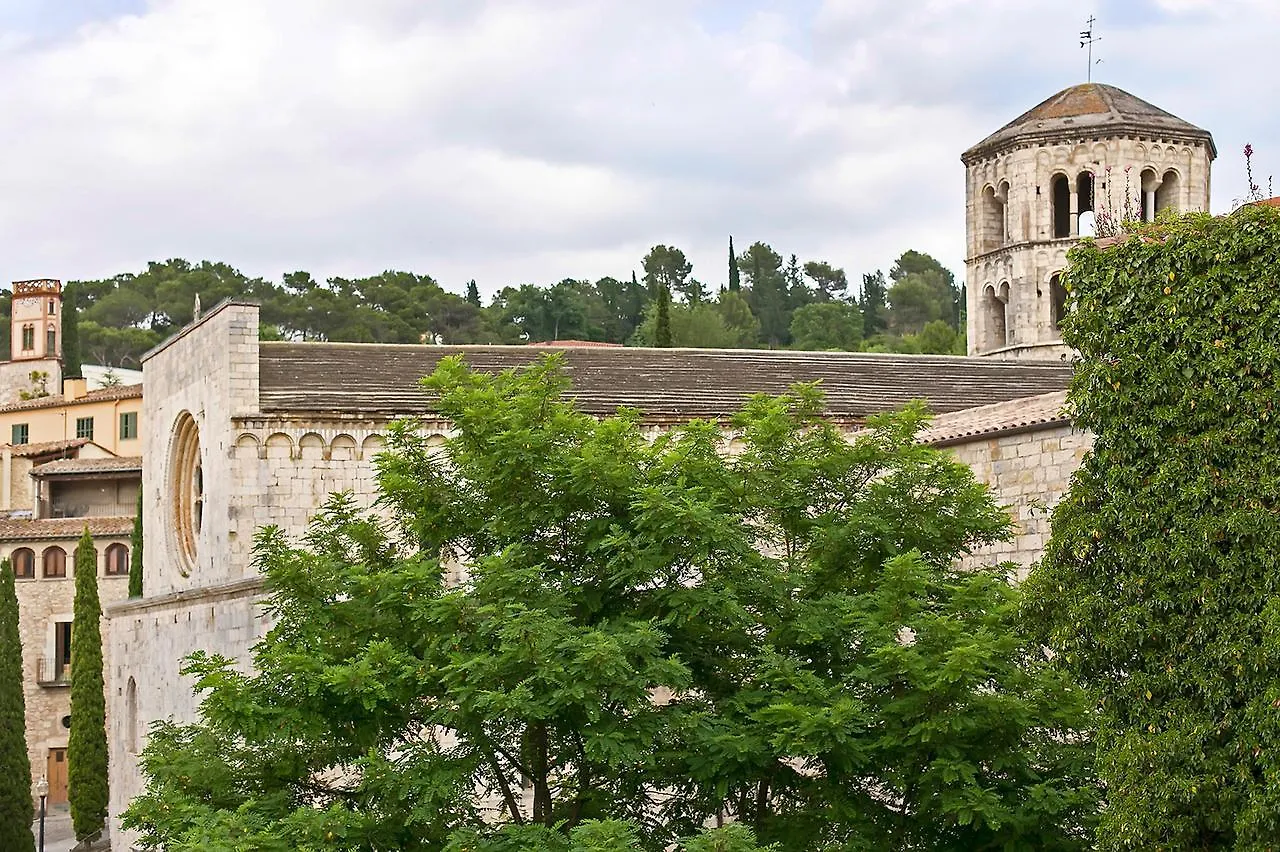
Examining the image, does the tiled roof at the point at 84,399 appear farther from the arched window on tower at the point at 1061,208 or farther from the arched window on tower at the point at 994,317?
the arched window on tower at the point at 1061,208

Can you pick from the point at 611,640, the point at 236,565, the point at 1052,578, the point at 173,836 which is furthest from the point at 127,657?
the point at 1052,578

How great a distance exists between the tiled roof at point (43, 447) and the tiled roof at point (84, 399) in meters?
1.49

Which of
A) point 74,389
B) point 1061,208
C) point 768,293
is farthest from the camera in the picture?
point 768,293

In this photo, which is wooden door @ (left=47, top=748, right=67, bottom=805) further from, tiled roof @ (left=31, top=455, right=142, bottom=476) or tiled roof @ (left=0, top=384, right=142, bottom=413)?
tiled roof @ (left=0, top=384, right=142, bottom=413)

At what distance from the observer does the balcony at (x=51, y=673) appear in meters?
51.3

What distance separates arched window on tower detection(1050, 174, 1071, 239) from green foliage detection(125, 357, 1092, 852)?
30103mm

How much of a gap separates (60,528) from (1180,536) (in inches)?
1737

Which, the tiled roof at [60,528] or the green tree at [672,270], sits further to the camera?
the green tree at [672,270]

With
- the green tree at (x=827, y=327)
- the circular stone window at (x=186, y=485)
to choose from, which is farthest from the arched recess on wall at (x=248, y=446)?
the green tree at (x=827, y=327)

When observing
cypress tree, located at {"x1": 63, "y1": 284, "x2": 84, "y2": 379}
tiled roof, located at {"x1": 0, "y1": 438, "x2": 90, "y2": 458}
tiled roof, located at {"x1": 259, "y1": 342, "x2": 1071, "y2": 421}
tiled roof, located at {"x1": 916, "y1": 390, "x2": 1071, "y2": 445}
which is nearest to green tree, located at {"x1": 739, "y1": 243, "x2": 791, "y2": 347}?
cypress tree, located at {"x1": 63, "y1": 284, "x2": 84, "y2": 379}

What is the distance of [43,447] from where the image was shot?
202ft

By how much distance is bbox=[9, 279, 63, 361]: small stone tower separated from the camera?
232ft

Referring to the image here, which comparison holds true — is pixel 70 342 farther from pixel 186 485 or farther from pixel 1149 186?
pixel 1149 186

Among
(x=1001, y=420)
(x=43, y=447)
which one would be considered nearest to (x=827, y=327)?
(x=43, y=447)
